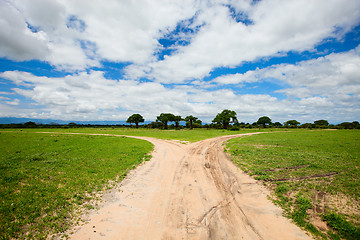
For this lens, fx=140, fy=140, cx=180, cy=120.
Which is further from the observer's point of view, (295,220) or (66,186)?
(66,186)

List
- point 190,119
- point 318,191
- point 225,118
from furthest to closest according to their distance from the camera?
point 190,119 < point 225,118 < point 318,191

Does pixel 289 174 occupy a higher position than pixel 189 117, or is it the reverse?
pixel 189 117

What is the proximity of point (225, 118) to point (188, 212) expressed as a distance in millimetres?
84836

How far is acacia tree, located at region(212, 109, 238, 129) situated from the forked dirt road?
259 feet

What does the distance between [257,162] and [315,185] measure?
17.6ft

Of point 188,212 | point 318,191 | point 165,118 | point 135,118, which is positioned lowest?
point 188,212

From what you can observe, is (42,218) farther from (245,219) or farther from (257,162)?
(257,162)

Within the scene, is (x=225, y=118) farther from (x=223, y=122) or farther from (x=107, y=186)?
(x=107, y=186)

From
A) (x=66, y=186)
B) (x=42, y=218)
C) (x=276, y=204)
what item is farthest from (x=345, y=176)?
(x=66, y=186)

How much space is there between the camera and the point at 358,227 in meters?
5.91

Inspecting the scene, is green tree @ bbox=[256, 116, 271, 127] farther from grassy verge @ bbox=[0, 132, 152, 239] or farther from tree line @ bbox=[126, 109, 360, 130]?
grassy verge @ bbox=[0, 132, 152, 239]

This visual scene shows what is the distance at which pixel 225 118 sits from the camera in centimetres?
8712

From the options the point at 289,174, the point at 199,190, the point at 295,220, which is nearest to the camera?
the point at 295,220

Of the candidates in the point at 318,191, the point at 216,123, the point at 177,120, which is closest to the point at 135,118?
the point at 177,120
